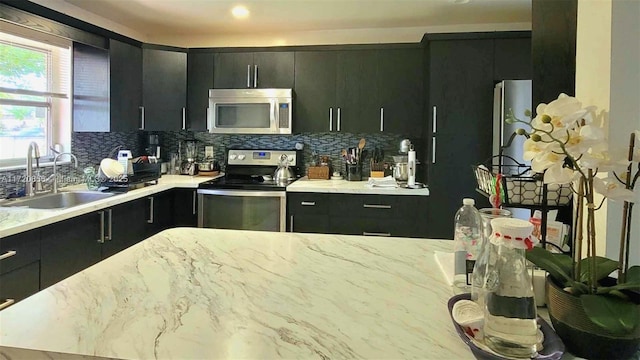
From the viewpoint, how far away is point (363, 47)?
12.0ft

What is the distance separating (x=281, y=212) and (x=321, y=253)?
2.02m

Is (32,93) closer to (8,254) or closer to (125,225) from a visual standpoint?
(125,225)

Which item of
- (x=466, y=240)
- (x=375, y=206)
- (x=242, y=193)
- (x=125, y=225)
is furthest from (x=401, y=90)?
(x=466, y=240)

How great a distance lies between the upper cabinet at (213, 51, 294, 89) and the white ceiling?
0.28 m

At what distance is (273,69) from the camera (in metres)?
3.76

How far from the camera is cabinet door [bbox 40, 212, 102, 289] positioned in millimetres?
2148

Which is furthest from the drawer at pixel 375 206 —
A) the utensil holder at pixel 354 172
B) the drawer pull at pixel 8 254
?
the drawer pull at pixel 8 254

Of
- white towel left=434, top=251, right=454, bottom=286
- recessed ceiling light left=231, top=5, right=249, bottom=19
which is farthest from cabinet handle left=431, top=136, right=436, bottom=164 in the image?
white towel left=434, top=251, right=454, bottom=286

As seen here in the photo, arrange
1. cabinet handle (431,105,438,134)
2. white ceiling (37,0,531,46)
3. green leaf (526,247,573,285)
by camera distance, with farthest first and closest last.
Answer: cabinet handle (431,105,438,134) < white ceiling (37,0,531,46) < green leaf (526,247,573,285)

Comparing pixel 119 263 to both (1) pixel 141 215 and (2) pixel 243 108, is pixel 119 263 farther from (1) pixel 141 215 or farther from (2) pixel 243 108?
(2) pixel 243 108

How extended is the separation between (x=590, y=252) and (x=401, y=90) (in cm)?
297

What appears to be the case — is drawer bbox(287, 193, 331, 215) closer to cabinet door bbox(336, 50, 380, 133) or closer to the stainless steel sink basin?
cabinet door bbox(336, 50, 380, 133)

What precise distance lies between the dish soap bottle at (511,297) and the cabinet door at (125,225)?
8.28 feet

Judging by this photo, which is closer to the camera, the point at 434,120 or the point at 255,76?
the point at 434,120
